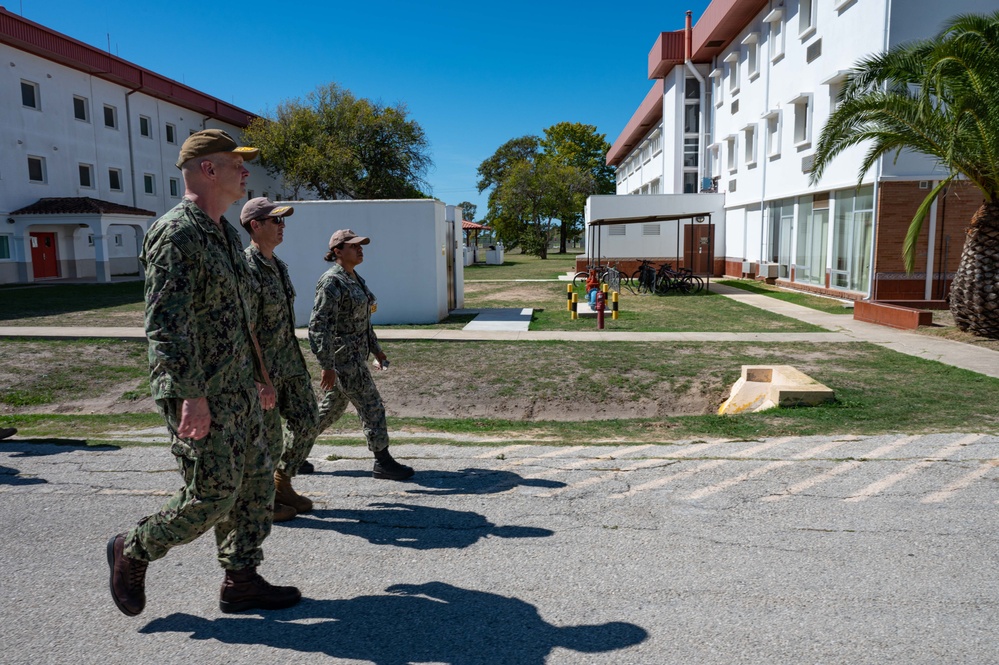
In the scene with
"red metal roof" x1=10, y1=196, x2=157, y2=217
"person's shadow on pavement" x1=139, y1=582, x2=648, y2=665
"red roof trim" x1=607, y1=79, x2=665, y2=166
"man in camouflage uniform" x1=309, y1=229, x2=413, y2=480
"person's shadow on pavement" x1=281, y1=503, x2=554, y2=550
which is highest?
"red roof trim" x1=607, y1=79, x2=665, y2=166

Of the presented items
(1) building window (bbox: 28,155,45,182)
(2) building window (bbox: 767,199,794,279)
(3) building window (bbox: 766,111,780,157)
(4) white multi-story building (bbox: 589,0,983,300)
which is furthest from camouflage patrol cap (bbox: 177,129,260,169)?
(1) building window (bbox: 28,155,45,182)

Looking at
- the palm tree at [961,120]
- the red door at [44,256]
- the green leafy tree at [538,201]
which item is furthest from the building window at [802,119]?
the green leafy tree at [538,201]

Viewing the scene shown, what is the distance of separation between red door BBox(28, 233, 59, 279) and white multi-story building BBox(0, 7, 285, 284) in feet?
0.14

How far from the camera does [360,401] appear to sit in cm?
514

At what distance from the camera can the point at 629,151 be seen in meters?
61.9

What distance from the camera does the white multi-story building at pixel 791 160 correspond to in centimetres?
1683

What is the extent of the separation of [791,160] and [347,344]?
21.7m

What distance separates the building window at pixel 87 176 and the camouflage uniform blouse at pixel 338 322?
34372 mm

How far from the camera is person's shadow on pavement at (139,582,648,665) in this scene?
2928mm

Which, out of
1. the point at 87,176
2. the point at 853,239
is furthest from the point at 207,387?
the point at 87,176

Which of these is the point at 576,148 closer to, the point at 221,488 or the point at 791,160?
the point at 791,160

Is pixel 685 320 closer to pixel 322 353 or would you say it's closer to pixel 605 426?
pixel 605 426

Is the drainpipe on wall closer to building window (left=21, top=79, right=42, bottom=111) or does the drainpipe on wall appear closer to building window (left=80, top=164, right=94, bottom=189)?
building window (left=80, top=164, right=94, bottom=189)

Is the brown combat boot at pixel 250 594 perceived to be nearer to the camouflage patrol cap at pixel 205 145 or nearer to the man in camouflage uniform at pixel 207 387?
the man in camouflage uniform at pixel 207 387
